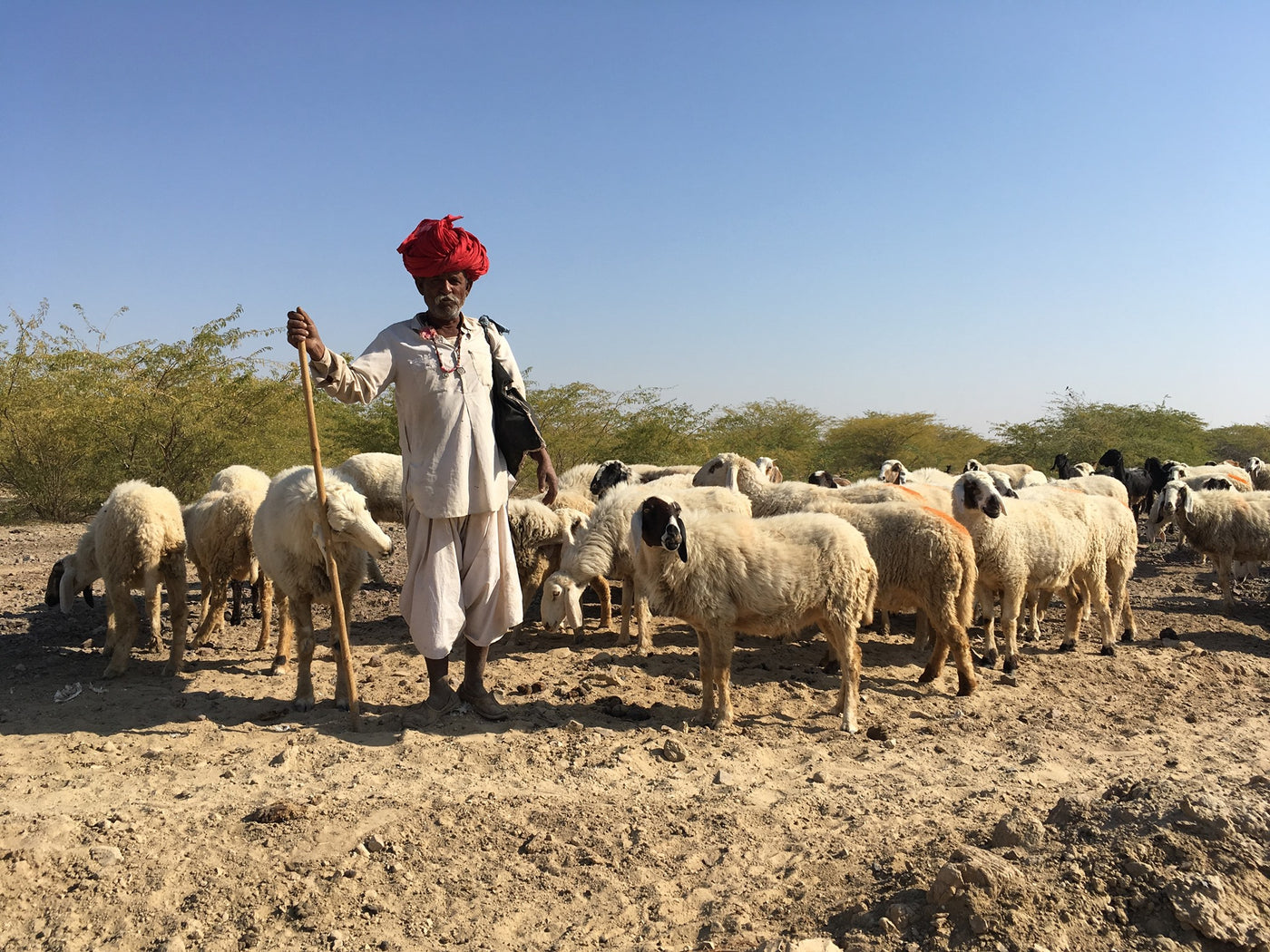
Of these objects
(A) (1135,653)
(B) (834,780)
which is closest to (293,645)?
(B) (834,780)

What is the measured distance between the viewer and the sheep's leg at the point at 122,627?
6.28 m

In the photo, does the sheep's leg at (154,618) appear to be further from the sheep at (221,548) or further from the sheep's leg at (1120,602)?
the sheep's leg at (1120,602)

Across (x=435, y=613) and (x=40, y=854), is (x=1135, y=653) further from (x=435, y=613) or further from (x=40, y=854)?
(x=40, y=854)

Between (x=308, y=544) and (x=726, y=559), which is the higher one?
(x=308, y=544)

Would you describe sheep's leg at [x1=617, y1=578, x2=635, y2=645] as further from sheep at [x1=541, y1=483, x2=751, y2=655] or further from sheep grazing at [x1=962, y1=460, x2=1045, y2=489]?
sheep grazing at [x1=962, y1=460, x2=1045, y2=489]

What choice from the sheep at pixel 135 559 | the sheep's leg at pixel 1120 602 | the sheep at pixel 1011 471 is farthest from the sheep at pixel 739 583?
the sheep at pixel 1011 471

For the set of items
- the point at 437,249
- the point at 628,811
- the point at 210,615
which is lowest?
the point at 628,811

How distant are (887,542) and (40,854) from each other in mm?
5583

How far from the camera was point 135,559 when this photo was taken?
640 cm

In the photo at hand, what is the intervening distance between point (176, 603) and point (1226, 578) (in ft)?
35.7

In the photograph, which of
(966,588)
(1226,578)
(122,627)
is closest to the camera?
(122,627)

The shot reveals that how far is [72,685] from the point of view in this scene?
5.98m

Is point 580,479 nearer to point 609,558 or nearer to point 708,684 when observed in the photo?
point 609,558

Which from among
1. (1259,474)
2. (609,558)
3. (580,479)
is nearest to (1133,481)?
(1259,474)
